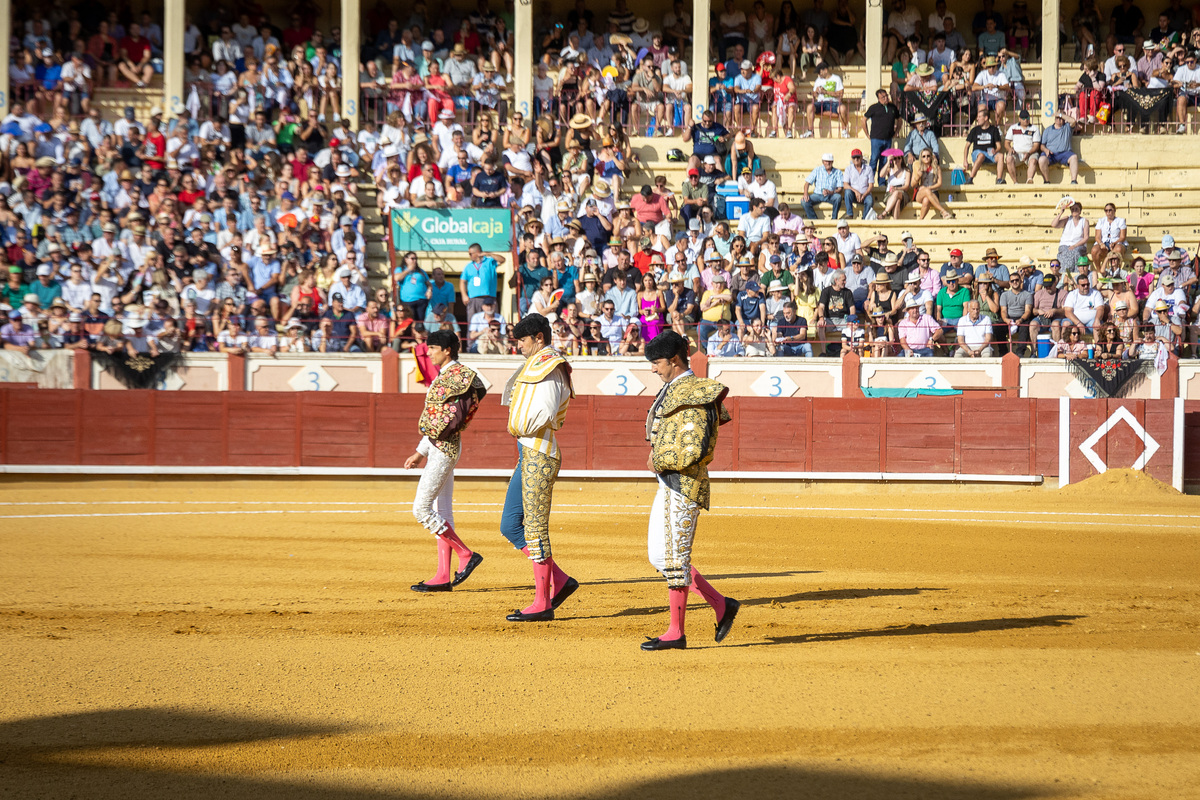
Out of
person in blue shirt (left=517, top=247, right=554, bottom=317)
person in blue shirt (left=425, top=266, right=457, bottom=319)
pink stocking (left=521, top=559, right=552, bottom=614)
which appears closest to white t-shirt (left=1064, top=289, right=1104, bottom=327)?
person in blue shirt (left=517, top=247, right=554, bottom=317)

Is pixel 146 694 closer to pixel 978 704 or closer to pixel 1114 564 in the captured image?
pixel 978 704

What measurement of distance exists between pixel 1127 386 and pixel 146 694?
1465 centimetres

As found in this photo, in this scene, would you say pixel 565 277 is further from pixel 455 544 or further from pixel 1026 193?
pixel 455 544

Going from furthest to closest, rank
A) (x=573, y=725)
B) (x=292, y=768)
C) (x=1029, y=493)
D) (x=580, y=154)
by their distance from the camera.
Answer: (x=580, y=154), (x=1029, y=493), (x=573, y=725), (x=292, y=768)

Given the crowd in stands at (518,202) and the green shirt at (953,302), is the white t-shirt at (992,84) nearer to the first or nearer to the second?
the crowd in stands at (518,202)

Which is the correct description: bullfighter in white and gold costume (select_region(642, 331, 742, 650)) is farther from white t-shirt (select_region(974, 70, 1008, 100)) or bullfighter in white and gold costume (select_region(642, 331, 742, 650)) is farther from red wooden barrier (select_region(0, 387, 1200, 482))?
white t-shirt (select_region(974, 70, 1008, 100))

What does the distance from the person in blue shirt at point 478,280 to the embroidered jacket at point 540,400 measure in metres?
10.7

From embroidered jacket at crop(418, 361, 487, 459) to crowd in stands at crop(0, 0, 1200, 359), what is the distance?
9.10m

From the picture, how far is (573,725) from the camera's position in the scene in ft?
13.2

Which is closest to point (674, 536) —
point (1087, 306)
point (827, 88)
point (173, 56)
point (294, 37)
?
point (1087, 306)

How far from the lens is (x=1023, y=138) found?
63.9 ft

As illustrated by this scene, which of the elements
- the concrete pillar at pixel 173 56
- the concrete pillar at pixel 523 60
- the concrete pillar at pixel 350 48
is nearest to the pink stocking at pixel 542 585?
the concrete pillar at pixel 523 60

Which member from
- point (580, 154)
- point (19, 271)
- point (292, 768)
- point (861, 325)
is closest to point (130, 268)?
point (19, 271)

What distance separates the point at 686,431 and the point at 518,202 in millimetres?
13848
